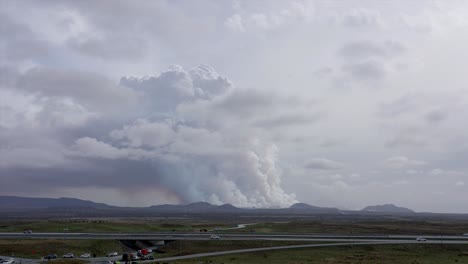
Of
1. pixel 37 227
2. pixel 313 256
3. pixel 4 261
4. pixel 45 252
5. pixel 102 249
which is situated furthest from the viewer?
pixel 37 227

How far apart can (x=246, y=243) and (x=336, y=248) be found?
76.5ft

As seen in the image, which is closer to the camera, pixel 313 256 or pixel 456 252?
pixel 313 256

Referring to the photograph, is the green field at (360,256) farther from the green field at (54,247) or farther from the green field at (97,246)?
the green field at (54,247)

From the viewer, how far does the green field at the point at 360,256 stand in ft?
290

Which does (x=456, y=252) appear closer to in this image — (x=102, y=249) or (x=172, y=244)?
(x=172, y=244)

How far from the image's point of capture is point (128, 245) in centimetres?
11975

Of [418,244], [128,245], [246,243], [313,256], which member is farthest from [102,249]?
[418,244]

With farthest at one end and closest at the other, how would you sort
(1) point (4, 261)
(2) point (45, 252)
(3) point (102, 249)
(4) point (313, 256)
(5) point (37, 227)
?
(5) point (37, 227), (3) point (102, 249), (2) point (45, 252), (4) point (313, 256), (1) point (4, 261)

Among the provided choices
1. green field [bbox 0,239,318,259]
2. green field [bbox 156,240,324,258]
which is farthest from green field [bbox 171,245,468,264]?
green field [bbox 0,239,318,259]

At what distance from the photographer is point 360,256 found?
9519 cm

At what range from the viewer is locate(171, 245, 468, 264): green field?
3484 inches

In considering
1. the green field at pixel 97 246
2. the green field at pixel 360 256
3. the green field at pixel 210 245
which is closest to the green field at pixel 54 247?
the green field at pixel 97 246

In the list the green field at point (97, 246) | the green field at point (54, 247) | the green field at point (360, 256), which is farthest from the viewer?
the green field at point (97, 246)

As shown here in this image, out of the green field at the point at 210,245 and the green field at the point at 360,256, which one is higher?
the green field at the point at 210,245
